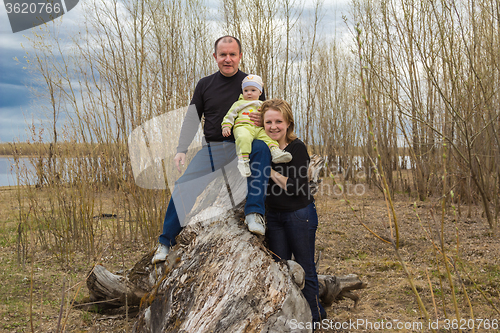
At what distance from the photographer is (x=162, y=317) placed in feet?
6.49

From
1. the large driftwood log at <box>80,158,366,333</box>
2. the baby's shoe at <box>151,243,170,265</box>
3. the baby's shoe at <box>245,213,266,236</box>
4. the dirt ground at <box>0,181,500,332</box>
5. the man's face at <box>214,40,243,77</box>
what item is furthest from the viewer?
the man's face at <box>214,40,243,77</box>

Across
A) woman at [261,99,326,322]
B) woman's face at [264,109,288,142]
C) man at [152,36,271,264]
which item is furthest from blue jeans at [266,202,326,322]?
woman's face at [264,109,288,142]

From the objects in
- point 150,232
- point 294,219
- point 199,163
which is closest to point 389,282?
point 294,219

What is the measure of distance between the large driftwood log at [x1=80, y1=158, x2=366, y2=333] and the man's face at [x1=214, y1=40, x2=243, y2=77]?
2.95 feet

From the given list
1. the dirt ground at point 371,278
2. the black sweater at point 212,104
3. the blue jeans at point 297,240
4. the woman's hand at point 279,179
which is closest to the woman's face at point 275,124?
the woman's hand at point 279,179

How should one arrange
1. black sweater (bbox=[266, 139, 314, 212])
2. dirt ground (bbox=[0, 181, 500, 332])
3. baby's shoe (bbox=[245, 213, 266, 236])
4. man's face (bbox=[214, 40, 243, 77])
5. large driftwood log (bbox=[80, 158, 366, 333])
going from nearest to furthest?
large driftwood log (bbox=[80, 158, 366, 333]) < baby's shoe (bbox=[245, 213, 266, 236]) < black sweater (bbox=[266, 139, 314, 212]) < dirt ground (bbox=[0, 181, 500, 332]) < man's face (bbox=[214, 40, 243, 77])

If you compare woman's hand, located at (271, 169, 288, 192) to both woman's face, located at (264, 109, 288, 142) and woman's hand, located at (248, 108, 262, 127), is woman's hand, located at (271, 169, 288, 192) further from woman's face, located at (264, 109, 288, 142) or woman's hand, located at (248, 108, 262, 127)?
woman's hand, located at (248, 108, 262, 127)

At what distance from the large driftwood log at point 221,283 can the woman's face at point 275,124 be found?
0.44m

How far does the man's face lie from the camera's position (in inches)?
105

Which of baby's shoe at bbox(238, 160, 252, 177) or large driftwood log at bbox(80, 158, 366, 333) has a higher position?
baby's shoe at bbox(238, 160, 252, 177)

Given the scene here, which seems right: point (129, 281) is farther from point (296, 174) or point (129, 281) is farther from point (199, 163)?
point (296, 174)

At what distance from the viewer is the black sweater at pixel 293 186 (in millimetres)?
2240

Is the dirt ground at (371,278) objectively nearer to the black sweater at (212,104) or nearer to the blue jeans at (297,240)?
the blue jeans at (297,240)

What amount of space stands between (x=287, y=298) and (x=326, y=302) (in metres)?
1.16
